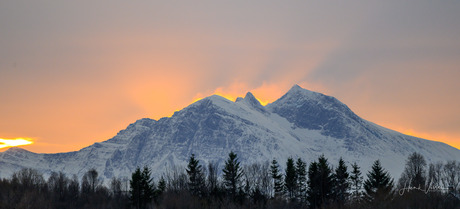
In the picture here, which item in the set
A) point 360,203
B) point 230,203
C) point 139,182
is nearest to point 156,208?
point 139,182

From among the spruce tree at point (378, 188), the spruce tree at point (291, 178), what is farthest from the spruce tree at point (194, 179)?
the spruce tree at point (378, 188)

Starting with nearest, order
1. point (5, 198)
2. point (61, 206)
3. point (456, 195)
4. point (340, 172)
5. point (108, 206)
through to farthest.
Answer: point (456, 195) → point (340, 172) → point (5, 198) → point (108, 206) → point (61, 206)

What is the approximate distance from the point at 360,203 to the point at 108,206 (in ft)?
236

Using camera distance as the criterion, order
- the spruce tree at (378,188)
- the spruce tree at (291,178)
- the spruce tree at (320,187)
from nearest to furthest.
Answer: the spruce tree at (378,188) → the spruce tree at (320,187) → the spruce tree at (291,178)

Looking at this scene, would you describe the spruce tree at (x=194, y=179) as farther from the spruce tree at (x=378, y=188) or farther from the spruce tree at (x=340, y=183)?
the spruce tree at (x=378, y=188)

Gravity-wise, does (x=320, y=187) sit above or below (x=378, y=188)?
above

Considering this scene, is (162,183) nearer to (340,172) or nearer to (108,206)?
(108,206)

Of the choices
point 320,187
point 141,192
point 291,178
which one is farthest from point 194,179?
point 320,187

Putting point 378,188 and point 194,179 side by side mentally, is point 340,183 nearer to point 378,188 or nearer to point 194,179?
point 378,188

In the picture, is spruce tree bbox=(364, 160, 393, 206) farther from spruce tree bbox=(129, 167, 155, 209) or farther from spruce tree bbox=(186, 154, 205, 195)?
spruce tree bbox=(129, 167, 155, 209)

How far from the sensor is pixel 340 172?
319 feet

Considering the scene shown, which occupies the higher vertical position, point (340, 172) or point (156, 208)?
point (340, 172)

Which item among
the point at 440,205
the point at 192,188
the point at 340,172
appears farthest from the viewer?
the point at 192,188

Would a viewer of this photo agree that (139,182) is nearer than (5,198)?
Yes
